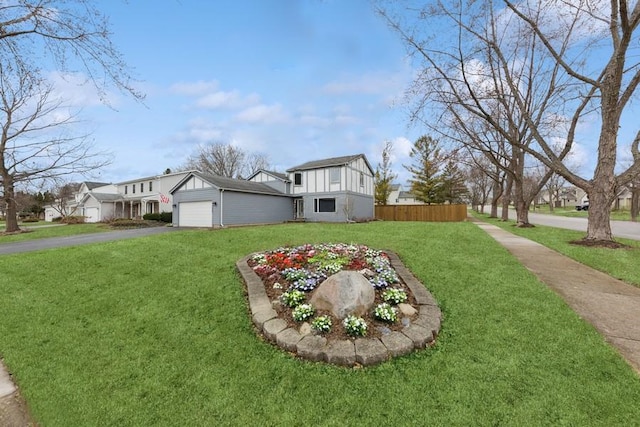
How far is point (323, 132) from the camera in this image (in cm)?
1795

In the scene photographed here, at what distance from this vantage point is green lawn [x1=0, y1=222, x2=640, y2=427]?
7.45ft

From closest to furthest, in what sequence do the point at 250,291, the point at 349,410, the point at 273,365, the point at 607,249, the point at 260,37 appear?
the point at 349,410, the point at 273,365, the point at 250,291, the point at 260,37, the point at 607,249

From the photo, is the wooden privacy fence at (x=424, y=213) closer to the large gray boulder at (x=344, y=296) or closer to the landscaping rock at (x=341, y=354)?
the large gray boulder at (x=344, y=296)

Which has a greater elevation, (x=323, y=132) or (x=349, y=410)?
(x=323, y=132)

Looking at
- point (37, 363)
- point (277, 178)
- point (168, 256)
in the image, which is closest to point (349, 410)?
point (37, 363)

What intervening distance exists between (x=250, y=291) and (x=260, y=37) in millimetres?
5681

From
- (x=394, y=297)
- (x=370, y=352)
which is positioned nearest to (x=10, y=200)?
(x=394, y=297)

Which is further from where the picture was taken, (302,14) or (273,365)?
(302,14)

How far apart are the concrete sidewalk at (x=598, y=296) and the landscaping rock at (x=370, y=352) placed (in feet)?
7.72

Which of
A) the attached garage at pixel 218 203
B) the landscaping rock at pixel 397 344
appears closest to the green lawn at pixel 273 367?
the landscaping rock at pixel 397 344

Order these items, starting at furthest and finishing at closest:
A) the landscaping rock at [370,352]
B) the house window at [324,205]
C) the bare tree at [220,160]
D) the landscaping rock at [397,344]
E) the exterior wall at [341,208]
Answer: the bare tree at [220,160] < the house window at [324,205] < the exterior wall at [341,208] < the landscaping rock at [397,344] < the landscaping rock at [370,352]

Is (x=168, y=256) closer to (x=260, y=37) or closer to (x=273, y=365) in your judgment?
(x=273, y=365)

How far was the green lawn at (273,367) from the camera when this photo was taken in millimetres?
2270

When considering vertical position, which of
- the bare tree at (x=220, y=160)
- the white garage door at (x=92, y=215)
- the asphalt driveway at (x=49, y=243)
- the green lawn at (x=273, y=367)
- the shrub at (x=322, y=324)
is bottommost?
the green lawn at (x=273, y=367)
